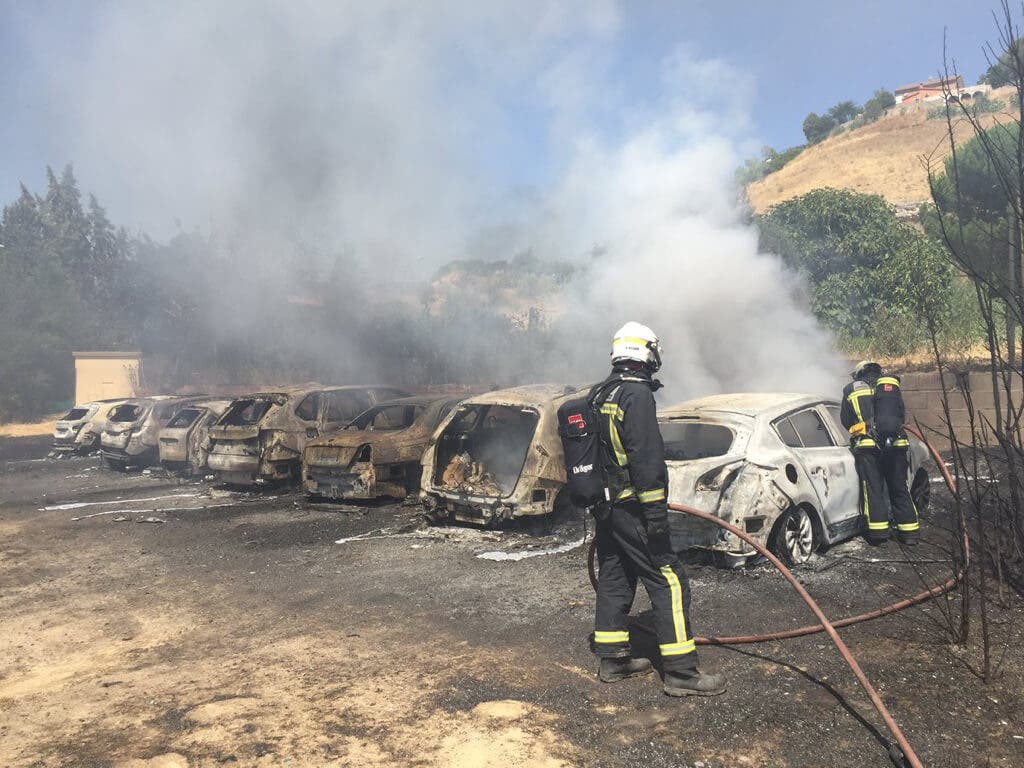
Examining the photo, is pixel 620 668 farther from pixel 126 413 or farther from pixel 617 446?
pixel 126 413

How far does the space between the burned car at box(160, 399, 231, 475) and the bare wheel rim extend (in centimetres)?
889

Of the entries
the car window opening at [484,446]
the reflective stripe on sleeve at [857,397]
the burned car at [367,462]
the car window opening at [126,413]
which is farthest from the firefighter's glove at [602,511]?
the car window opening at [126,413]

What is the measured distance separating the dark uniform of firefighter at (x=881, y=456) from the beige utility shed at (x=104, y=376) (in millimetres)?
25301

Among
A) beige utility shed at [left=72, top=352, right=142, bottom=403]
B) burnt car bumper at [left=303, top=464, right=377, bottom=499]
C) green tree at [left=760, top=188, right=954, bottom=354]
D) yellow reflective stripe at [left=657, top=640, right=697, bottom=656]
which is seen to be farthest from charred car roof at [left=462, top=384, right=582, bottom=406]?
beige utility shed at [left=72, top=352, right=142, bottom=403]

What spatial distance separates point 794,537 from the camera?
538cm

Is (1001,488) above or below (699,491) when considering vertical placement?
below

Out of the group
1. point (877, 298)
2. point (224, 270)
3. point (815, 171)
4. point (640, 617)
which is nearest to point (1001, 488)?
point (640, 617)

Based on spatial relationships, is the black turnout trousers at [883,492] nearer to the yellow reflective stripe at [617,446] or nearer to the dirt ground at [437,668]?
the dirt ground at [437,668]

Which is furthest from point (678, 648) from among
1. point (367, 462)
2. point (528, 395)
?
point (367, 462)

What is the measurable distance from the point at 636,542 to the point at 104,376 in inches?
1049

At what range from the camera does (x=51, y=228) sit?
4875cm

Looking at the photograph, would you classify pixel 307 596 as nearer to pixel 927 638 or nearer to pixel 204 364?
pixel 927 638

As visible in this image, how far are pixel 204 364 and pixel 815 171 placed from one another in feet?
152

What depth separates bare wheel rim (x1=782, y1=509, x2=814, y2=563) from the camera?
5312mm
